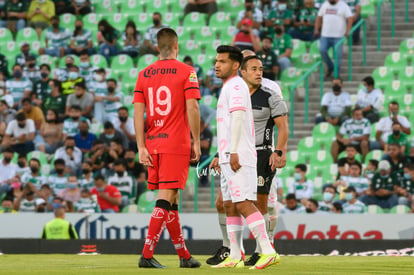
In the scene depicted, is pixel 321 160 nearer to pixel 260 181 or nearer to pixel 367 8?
pixel 367 8

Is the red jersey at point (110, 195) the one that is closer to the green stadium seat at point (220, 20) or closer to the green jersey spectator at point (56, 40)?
the green jersey spectator at point (56, 40)

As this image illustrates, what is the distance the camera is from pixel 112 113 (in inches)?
886

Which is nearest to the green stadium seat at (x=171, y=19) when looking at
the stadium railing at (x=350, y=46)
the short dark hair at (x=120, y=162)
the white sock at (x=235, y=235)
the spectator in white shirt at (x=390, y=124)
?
the stadium railing at (x=350, y=46)

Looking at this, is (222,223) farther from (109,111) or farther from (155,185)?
(109,111)

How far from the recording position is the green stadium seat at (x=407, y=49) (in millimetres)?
22413

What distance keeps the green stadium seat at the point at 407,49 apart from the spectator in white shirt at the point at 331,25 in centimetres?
120

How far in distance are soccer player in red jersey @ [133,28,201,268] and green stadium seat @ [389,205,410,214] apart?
8404 millimetres

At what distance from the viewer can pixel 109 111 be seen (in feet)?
74.1

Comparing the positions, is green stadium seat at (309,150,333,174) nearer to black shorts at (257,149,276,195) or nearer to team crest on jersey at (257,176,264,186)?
black shorts at (257,149,276,195)

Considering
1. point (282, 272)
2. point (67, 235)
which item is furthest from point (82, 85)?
point (282, 272)

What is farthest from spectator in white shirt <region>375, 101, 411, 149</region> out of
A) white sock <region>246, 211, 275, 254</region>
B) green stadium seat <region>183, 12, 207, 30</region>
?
white sock <region>246, 211, 275, 254</region>

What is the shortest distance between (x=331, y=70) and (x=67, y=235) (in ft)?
24.1

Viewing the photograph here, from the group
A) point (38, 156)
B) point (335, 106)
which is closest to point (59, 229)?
point (38, 156)

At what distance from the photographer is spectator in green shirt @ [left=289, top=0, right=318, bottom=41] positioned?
77.6 feet
